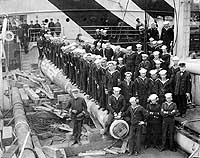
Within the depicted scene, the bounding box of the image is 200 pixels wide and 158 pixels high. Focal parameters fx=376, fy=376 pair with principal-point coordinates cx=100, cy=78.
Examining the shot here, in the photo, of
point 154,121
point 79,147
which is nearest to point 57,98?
point 79,147

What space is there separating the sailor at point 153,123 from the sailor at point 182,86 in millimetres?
600

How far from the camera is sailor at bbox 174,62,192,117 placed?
8125 millimetres

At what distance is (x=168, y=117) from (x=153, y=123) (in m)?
0.45

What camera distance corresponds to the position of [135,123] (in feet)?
25.5

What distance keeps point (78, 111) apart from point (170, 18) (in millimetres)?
10352

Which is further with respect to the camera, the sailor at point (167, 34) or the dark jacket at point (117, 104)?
the sailor at point (167, 34)

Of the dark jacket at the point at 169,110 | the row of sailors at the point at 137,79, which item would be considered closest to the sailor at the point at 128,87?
the row of sailors at the point at 137,79

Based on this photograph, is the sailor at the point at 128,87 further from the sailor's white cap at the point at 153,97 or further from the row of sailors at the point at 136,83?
the sailor's white cap at the point at 153,97

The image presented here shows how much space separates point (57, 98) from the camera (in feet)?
39.1

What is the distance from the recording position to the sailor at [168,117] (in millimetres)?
7719

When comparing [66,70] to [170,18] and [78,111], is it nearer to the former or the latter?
[78,111]

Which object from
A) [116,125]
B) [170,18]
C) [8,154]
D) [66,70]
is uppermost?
[170,18]

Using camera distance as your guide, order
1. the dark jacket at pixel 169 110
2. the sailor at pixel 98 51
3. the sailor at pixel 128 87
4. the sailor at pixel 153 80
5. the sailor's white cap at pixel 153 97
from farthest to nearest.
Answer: the sailor at pixel 98 51 < the sailor at pixel 128 87 < the sailor at pixel 153 80 < the sailor's white cap at pixel 153 97 < the dark jacket at pixel 169 110

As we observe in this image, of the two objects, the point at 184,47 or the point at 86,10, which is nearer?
the point at 184,47
